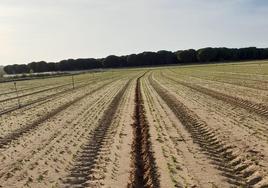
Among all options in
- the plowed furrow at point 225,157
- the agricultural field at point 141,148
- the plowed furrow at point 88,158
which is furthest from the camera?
the plowed furrow at point 88,158

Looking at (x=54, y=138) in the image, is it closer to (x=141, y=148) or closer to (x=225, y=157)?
(x=141, y=148)

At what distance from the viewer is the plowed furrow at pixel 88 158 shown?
30.9ft

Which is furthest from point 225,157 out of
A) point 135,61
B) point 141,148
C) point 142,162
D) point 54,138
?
point 135,61

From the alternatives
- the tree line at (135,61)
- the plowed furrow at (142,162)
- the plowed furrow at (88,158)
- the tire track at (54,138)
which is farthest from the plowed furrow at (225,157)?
the tree line at (135,61)

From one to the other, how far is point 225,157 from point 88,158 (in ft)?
10.9

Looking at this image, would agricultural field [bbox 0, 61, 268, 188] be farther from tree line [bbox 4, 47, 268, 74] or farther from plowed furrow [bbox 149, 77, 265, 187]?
tree line [bbox 4, 47, 268, 74]

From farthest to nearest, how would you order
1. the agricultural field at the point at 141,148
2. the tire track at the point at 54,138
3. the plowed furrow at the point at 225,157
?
the tire track at the point at 54,138
the agricultural field at the point at 141,148
the plowed furrow at the point at 225,157

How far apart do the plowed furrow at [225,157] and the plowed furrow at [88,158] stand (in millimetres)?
2632

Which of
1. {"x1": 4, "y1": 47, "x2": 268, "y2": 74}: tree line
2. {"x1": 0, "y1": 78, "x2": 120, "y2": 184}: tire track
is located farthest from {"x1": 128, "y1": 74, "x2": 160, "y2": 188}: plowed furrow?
{"x1": 4, "y1": 47, "x2": 268, "y2": 74}: tree line

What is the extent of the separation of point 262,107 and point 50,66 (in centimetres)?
15300

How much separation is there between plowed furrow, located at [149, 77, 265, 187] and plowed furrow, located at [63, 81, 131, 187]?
104 inches

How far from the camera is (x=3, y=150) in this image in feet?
44.5

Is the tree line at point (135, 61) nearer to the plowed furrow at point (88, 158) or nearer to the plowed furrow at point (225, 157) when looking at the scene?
the plowed furrow at point (88, 158)

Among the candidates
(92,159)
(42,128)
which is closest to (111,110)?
(42,128)
